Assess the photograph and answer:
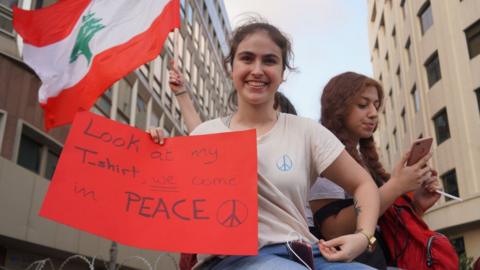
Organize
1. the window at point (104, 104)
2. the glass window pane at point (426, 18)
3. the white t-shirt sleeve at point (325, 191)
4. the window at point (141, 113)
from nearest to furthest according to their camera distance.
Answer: the white t-shirt sleeve at point (325, 191) < the window at point (104, 104) < the window at point (141, 113) < the glass window pane at point (426, 18)

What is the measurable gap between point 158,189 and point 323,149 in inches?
24.3

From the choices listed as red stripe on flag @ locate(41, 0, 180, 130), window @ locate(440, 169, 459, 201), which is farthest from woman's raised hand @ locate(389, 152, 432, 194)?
window @ locate(440, 169, 459, 201)

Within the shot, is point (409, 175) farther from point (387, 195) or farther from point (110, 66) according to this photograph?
point (110, 66)

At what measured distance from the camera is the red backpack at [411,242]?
7.19ft

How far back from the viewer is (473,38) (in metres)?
19.3

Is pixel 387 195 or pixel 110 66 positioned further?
pixel 110 66

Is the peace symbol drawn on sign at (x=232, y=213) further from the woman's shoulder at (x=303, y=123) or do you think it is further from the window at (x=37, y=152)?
the window at (x=37, y=152)

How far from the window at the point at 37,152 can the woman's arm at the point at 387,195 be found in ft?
37.9

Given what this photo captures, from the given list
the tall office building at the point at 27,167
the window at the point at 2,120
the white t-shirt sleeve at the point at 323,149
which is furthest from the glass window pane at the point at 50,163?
the white t-shirt sleeve at the point at 323,149

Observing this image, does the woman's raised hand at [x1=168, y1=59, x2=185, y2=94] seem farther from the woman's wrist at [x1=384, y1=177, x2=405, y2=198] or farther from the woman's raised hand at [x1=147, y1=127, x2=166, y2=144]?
the woman's wrist at [x1=384, y1=177, x2=405, y2=198]

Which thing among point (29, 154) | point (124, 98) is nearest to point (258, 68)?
point (29, 154)

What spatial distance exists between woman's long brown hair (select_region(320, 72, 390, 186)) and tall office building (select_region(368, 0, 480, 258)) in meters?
17.2

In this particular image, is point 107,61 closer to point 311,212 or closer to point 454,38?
point 311,212

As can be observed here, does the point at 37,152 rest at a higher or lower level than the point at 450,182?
lower
